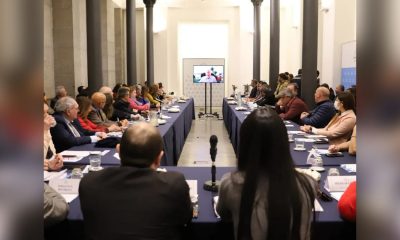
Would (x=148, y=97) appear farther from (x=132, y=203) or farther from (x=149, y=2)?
(x=132, y=203)

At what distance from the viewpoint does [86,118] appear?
518cm

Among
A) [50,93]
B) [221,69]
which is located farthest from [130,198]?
[221,69]

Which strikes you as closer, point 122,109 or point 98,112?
point 98,112

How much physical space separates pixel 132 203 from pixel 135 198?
21 mm

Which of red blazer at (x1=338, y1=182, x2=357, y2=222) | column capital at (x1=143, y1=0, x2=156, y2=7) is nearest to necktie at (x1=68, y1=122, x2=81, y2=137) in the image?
red blazer at (x1=338, y1=182, x2=357, y2=222)

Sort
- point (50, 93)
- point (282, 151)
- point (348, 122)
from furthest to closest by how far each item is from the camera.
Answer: point (50, 93) < point (348, 122) < point (282, 151)

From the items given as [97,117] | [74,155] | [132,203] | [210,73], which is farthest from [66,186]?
[210,73]

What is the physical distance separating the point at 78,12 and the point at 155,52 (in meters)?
5.44

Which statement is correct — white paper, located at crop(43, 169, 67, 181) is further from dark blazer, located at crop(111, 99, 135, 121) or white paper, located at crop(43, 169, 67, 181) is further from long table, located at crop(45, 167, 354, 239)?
dark blazer, located at crop(111, 99, 135, 121)

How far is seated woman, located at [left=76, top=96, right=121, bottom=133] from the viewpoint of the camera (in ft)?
16.2

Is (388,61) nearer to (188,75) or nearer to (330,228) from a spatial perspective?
(330,228)

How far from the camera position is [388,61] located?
0.44 m

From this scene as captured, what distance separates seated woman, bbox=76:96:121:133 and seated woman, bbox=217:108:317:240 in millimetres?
3571

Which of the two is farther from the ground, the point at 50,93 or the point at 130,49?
the point at 130,49
